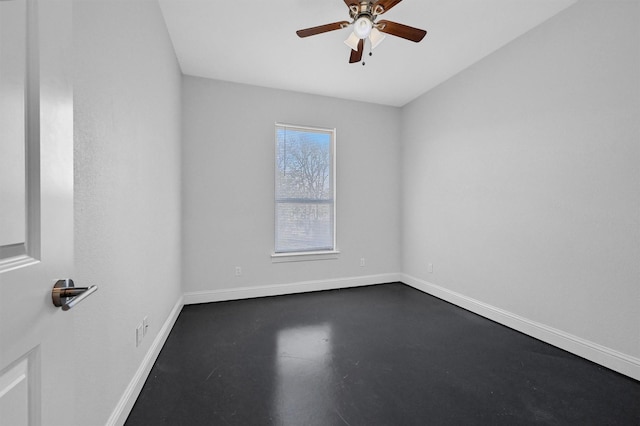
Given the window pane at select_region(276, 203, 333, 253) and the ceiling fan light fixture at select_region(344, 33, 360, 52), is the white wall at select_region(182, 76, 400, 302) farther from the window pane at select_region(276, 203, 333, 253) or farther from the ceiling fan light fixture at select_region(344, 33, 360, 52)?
the ceiling fan light fixture at select_region(344, 33, 360, 52)

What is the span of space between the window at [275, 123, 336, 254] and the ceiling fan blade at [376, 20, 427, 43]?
180 centimetres

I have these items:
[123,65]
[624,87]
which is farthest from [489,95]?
[123,65]

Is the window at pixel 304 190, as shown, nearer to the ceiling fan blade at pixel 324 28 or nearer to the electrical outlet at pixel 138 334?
the ceiling fan blade at pixel 324 28

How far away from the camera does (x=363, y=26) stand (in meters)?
2.02

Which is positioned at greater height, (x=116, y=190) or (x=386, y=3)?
(x=386, y=3)

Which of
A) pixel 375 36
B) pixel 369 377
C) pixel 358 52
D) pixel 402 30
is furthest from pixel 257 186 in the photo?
pixel 369 377

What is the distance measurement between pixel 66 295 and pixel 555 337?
3205 millimetres

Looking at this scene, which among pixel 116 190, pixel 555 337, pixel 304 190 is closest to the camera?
pixel 116 190

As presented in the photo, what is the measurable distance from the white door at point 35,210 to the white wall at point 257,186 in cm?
271

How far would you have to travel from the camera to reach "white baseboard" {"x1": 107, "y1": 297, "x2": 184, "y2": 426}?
142 centimetres

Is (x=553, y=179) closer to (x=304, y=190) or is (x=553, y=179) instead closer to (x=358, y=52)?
(x=358, y=52)

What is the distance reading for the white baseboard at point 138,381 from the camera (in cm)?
142

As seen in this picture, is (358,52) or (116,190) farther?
(358,52)

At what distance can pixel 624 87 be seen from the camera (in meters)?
1.95
